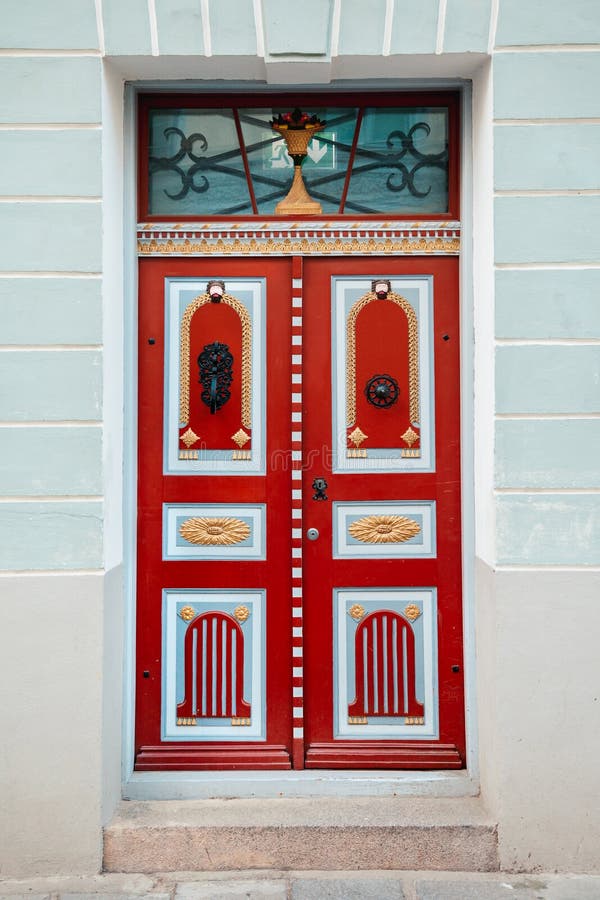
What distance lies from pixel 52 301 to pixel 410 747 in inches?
108

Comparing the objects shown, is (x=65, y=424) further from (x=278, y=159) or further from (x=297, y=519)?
(x=278, y=159)

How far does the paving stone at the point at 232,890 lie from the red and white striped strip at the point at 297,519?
0.65m

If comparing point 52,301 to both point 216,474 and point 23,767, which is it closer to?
point 216,474

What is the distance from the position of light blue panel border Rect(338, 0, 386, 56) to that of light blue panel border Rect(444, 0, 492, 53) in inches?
11.9

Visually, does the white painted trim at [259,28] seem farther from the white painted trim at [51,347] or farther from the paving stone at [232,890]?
the paving stone at [232,890]

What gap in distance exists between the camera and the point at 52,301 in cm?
380

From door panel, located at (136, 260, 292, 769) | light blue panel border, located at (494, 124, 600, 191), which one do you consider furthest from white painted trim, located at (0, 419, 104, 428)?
light blue panel border, located at (494, 124, 600, 191)

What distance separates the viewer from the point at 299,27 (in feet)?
12.5

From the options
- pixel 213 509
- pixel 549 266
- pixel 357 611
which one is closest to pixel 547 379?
pixel 549 266

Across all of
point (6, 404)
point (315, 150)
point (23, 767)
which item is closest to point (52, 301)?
point (6, 404)

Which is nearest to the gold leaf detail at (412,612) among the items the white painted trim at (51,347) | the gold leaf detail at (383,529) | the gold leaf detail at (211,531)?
the gold leaf detail at (383,529)

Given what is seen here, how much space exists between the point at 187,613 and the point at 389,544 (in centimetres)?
107

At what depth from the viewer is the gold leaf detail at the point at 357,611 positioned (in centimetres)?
424

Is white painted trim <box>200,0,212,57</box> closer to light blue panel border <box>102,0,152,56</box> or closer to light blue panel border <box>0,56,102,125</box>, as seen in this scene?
light blue panel border <box>102,0,152,56</box>
